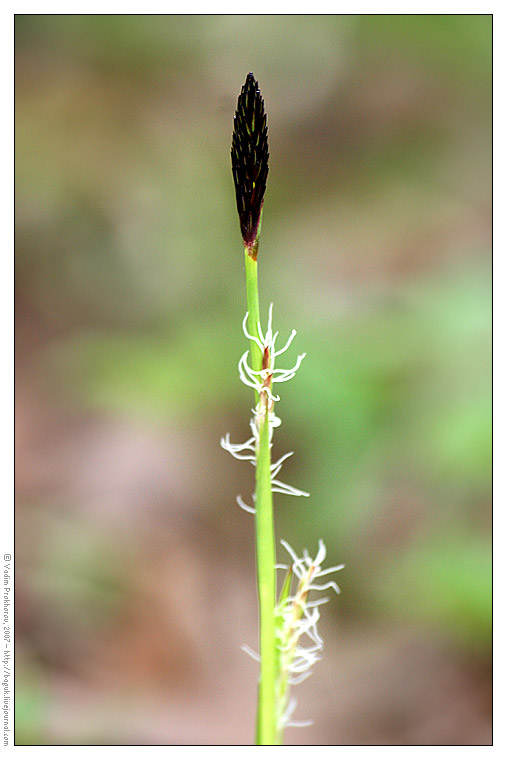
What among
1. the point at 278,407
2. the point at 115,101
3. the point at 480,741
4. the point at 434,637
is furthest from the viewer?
the point at 115,101

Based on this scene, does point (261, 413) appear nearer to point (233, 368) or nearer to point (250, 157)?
point (250, 157)

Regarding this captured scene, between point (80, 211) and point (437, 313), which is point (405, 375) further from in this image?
point (80, 211)

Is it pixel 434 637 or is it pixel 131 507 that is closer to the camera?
pixel 434 637

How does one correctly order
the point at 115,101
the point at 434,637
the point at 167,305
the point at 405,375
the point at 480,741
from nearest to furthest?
the point at 480,741
the point at 434,637
the point at 405,375
the point at 167,305
the point at 115,101

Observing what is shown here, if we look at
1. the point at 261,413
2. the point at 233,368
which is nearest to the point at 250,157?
the point at 261,413

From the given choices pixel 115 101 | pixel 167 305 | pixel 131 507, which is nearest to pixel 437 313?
pixel 167 305

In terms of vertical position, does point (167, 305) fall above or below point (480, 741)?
above

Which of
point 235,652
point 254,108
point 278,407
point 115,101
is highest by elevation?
point 115,101
